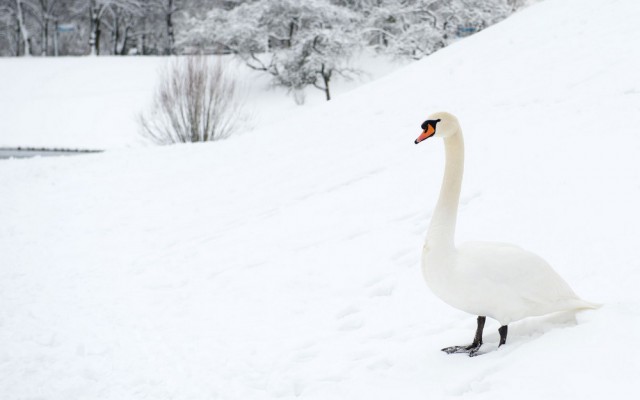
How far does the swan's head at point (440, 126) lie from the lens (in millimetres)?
3250

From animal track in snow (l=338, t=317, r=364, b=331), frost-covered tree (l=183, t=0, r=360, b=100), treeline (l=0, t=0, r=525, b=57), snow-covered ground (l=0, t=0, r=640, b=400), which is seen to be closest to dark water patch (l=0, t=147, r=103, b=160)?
treeline (l=0, t=0, r=525, b=57)

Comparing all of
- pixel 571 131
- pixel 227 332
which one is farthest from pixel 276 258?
pixel 571 131

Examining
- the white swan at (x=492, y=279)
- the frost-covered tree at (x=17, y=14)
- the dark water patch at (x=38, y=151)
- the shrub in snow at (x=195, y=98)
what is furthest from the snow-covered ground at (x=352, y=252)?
the frost-covered tree at (x=17, y=14)

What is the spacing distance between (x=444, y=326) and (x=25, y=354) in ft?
14.2

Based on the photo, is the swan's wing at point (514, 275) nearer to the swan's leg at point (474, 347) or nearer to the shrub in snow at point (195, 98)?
the swan's leg at point (474, 347)

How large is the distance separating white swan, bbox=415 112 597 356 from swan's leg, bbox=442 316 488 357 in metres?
0.17

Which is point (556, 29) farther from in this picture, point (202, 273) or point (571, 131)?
point (202, 273)

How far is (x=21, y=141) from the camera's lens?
2925cm

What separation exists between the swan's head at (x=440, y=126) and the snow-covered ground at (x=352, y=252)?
1.41m

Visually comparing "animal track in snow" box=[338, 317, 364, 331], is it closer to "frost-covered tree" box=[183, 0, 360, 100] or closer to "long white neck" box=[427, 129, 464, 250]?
"long white neck" box=[427, 129, 464, 250]

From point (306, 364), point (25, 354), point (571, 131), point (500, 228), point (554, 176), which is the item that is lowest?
point (25, 354)

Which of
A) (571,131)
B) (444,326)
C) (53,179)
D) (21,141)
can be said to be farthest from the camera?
(21,141)

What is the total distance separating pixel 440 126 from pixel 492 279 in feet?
3.32

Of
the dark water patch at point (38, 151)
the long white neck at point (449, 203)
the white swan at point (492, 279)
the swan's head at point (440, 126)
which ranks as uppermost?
the swan's head at point (440, 126)
